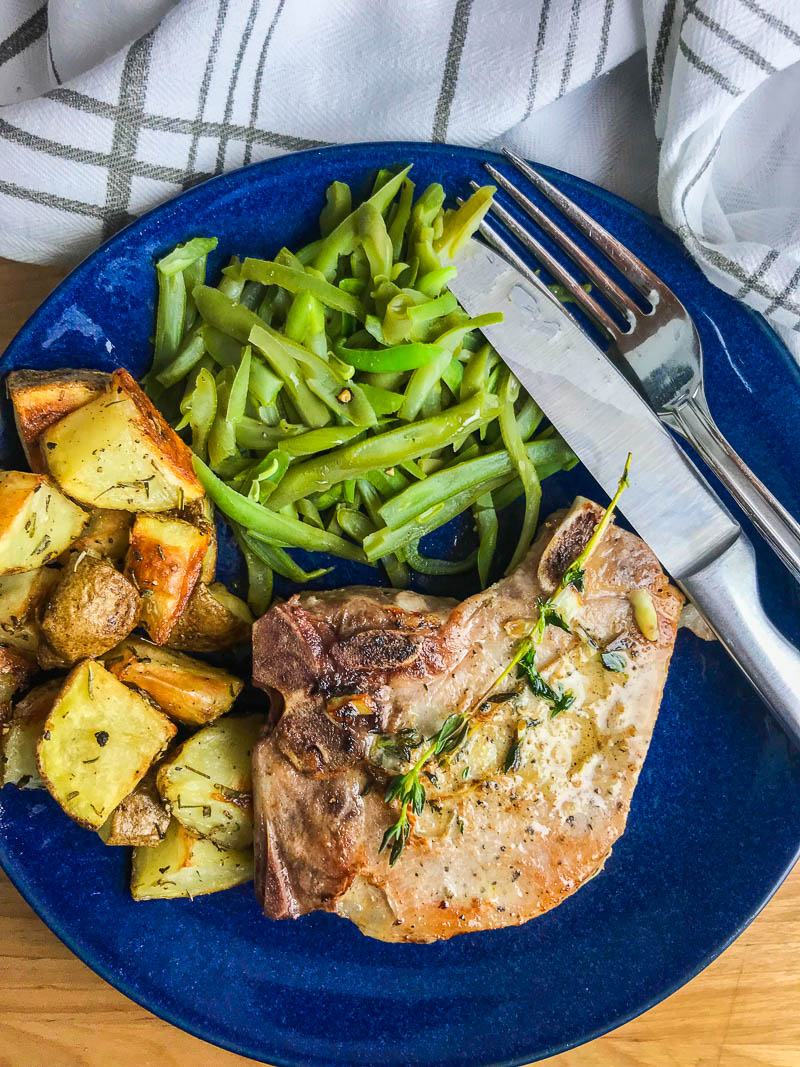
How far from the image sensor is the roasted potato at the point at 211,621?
251 centimetres

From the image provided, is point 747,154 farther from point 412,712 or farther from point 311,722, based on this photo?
point 311,722

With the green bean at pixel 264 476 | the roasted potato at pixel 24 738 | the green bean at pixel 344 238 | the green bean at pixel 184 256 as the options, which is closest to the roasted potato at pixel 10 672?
the roasted potato at pixel 24 738

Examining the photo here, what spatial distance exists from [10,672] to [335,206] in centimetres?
175

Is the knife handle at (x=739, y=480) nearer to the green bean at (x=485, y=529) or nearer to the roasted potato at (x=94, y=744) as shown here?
the green bean at (x=485, y=529)

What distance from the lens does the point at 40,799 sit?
266 centimetres

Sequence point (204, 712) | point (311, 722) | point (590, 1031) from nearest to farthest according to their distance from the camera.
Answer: point (311, 722), point (204, 712), point (590, 1031)

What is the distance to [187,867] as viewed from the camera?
2539mm

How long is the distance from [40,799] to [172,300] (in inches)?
65.3

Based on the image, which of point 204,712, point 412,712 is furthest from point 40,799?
point 412,712

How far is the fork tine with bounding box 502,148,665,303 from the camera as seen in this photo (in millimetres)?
2600

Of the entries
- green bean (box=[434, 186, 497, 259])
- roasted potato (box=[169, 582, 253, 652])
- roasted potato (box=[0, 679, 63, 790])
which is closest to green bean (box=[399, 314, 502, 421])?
green bean (box=[434, 186, 497, 259])

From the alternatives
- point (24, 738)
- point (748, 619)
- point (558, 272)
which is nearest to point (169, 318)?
point (558, 272)

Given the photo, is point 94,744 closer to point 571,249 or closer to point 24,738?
point 24,738

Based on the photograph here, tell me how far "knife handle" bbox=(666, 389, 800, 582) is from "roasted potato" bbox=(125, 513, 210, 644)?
60.9 inches
